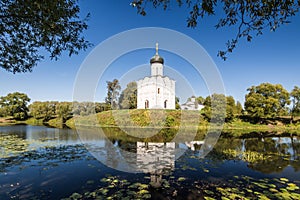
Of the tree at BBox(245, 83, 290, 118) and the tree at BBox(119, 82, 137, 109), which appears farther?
the tree at BBox(119, 82, 137, 109)

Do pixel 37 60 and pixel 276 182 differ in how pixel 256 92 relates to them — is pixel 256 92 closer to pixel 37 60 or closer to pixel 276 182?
pixel 276 182

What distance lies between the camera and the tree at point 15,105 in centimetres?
5144

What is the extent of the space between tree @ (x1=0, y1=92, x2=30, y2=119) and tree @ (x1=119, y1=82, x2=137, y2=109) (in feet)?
95.6

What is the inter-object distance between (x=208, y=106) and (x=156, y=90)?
1130 centimetres

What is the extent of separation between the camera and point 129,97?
171 feet

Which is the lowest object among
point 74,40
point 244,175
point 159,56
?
point 244,175

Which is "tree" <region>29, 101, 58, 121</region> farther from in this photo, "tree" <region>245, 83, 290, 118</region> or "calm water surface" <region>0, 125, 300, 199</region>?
"tree" <region>245, 83, 290, 118</region>

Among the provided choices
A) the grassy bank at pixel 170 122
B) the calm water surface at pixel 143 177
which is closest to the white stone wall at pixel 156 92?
the grassy bank at pixel 170 122

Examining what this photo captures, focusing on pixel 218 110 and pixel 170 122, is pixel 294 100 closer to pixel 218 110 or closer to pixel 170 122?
pixel 218 110

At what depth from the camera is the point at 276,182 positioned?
6.79 m

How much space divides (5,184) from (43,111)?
50.8 metres

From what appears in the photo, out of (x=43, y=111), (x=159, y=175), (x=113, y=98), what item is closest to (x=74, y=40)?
(x=159, y=175)

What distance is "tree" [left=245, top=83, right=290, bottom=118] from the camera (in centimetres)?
3341


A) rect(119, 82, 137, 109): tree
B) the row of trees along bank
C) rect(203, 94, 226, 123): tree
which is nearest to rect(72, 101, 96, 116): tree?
the row of trees along bank
